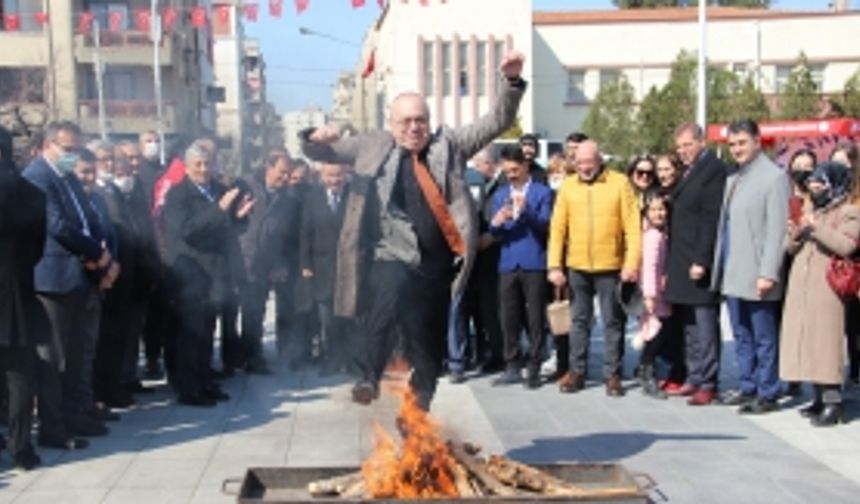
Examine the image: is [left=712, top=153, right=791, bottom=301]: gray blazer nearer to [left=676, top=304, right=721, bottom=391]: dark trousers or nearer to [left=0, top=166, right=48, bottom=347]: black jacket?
[left=676, top=304, right=721, bottom=391]: dark trousers

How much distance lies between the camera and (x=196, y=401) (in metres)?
8.22

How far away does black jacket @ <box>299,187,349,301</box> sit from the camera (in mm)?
9148

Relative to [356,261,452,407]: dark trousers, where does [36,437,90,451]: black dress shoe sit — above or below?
below

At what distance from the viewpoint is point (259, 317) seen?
392 inches

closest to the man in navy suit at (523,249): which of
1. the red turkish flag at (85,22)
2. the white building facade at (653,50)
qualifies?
the red turkish flag at (85,22)

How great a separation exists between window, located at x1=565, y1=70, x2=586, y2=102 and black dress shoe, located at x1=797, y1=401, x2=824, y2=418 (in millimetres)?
39800

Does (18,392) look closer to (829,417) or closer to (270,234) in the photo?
(270,234)

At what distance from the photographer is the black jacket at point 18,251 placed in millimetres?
6078

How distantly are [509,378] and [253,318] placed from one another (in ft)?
8.03

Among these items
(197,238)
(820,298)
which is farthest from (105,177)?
(820,298)

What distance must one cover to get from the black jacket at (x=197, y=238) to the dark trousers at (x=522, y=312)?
225cm

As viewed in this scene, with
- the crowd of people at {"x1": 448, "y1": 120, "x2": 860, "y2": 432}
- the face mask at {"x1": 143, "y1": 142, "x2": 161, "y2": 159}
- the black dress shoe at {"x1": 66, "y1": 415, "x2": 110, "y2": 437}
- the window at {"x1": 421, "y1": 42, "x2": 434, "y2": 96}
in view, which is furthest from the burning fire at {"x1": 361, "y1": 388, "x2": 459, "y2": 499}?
the window at {"x1": 421, "y1": 42, "x2": 434, "y2": 96}

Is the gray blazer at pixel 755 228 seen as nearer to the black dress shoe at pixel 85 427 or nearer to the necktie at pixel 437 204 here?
the necktie at pixel 437 204

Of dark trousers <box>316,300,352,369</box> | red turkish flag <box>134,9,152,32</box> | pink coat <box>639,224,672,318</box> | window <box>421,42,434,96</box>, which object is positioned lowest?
dark trousers <box>316,300,352,369</box>
